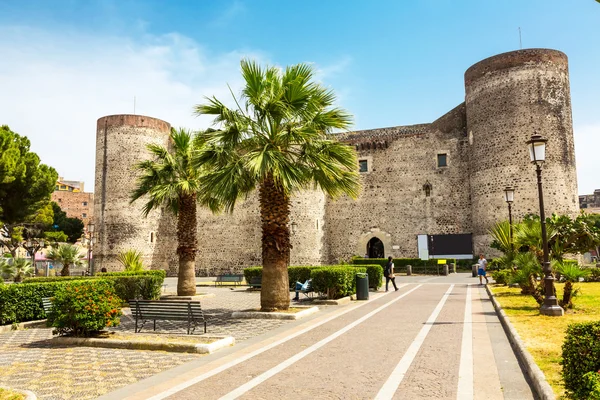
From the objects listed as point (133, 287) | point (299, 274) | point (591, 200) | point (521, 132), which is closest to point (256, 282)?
point (299, 274)

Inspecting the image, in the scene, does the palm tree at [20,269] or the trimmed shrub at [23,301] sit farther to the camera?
the palm tree at [20,269]

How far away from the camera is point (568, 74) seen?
32094 mm

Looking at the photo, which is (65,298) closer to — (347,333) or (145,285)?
(347,333)

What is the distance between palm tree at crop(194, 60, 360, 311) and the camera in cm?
1227

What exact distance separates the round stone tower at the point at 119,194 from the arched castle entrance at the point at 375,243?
57.2 ft

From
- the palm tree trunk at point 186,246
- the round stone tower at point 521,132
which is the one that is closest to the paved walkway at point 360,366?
the palm tree trunk at point 186,246

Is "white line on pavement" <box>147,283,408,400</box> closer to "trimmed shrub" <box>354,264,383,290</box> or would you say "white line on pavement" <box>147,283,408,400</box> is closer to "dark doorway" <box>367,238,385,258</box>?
"trimmed shrub" <box>354,264,383,290</box>

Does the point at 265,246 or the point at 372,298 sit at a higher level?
the point at 265,246

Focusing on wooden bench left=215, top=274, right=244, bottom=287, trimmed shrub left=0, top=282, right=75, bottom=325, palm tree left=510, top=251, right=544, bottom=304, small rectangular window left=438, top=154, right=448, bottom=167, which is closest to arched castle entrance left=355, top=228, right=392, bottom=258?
small rectangular window left=438, top=154, right=448, bottom=167

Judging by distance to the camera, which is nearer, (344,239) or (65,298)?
(65,298)

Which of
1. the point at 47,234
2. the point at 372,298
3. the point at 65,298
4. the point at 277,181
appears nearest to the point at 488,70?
the point at 372,298

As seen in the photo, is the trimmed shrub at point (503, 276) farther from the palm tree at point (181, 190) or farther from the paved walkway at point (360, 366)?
the palm tree at point (181, 190)

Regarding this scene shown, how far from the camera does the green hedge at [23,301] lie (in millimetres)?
10867

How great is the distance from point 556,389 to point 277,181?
28.5ft
